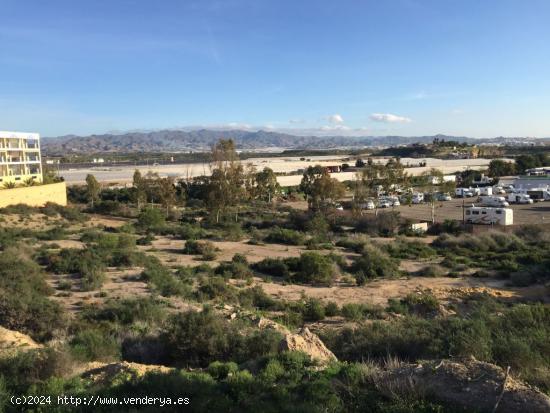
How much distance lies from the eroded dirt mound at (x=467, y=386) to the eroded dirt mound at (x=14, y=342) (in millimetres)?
6764

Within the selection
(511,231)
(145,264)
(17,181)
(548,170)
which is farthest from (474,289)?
(548,170)

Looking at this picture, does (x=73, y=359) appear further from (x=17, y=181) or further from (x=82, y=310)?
(x=17, y=181)

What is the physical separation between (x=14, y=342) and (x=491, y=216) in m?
32.5

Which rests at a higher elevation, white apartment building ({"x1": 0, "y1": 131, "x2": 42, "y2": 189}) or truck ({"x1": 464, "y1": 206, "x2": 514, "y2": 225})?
white apartment building ({"x1": 0, "y1": 131, "x2": 42, "y2": 189})

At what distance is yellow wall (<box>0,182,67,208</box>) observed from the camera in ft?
127

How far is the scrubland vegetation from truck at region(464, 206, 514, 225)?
414 cm

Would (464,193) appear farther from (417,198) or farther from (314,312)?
(314,312)

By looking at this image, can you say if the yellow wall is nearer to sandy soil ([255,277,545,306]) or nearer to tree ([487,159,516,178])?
sandy soil ([255,277,545,306])

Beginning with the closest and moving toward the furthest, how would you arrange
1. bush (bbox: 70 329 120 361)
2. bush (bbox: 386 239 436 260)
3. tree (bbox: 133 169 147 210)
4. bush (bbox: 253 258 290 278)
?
bush (bbox: 70 329 120 361) < bush (bbox: 253 258 290 278) < bush (bbox: 386 239 436 260) < tree (bbox: 133 169 147 210)

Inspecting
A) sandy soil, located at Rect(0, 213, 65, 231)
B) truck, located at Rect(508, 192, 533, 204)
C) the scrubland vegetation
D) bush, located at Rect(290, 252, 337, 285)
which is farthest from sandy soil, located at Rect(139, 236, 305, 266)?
truck, located at Rect(508, 192, 533, 204)

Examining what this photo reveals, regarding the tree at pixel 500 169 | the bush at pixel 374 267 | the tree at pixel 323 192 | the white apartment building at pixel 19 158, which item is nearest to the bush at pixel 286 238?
the bush at pixel 374 267

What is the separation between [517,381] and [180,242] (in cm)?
2317

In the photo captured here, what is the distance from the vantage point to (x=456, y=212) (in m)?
42.1

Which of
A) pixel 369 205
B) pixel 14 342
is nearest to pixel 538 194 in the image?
pixel 369 205
